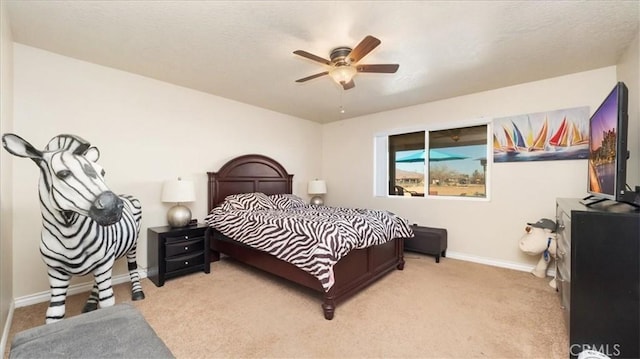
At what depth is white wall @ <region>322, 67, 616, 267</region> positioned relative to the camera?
10.3 feet

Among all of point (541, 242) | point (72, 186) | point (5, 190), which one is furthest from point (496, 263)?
point (5, 190)

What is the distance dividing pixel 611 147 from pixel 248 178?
3.96m

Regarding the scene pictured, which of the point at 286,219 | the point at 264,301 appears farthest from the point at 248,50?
the point at 264,301

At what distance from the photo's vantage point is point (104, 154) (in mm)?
2920

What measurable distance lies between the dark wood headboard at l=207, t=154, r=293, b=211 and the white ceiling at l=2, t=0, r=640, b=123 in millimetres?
1252

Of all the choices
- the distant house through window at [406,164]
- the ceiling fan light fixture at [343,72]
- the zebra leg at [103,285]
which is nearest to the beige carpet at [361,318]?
the zebra leg at [103,285]

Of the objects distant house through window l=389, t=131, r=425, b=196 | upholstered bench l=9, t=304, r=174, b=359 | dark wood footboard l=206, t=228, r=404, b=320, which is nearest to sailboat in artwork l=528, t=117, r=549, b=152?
distant house through window l=389, t=131, r=425, b=196

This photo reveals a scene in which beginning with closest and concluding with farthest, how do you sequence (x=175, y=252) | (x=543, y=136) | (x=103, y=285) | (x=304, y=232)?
(x=103, y=285) → (x=304, y=232) → (x=175, y=252) → (x=543, y=136)

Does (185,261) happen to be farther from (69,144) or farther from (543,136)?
(543,136)

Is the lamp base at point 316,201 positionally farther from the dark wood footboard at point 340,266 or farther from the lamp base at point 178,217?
the lamp base at point 178,217

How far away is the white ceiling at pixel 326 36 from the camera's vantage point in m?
1.94

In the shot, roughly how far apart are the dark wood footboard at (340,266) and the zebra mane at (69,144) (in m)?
1.81

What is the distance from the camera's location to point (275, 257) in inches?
108

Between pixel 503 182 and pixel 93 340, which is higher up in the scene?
pixel 503 182
